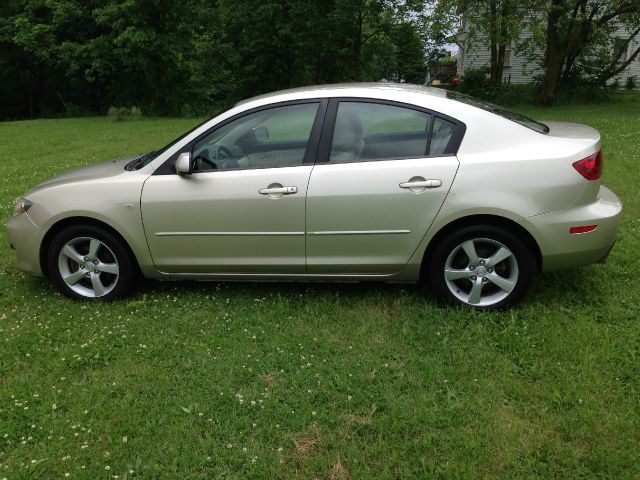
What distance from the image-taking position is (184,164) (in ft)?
12.9

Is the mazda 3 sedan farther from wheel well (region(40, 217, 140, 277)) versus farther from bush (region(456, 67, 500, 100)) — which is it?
bush (region(456, 67, 500, 100))

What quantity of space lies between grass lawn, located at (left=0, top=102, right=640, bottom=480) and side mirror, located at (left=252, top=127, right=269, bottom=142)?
1183 millimetres

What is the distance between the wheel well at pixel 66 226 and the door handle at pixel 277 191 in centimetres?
118

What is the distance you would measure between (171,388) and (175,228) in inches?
49.1

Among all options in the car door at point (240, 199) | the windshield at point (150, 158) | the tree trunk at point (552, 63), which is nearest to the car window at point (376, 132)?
the car door at point (240, 199)

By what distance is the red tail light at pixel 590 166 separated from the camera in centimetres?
365

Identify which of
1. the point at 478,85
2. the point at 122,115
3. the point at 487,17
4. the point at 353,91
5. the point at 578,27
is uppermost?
the point at 487,17

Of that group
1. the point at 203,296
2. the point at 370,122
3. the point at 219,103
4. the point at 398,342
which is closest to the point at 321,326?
the point at 398,342

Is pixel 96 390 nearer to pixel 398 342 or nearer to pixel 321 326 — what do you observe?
pixel 321 326

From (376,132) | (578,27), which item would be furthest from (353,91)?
(578,27)

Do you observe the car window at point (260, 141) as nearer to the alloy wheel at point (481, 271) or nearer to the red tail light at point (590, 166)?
the alloy wheel at point (481, 271)

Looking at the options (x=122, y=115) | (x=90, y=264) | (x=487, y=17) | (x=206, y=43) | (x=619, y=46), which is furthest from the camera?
(x=206, y=43)

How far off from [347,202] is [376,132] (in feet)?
1.85

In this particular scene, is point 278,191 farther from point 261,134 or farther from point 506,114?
point 506,114
